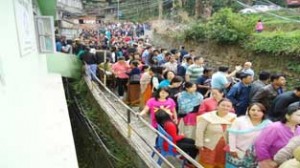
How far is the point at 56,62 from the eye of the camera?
13328 mm

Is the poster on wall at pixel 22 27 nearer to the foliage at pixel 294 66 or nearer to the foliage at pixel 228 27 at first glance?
the foliage at pixel 294 66

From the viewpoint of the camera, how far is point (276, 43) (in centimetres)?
1320

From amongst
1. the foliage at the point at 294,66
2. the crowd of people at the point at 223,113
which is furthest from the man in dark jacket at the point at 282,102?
the foliage at the point at 294,66

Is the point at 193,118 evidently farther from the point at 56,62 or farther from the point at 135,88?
the point at 56,62

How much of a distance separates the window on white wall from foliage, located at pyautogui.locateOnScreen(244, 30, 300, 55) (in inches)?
280

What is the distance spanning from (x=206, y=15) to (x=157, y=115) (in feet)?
54.3

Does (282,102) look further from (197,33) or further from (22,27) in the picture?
(197,33)

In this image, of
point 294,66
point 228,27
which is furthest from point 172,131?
point 228,27

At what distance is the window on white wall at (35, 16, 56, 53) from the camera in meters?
8.88

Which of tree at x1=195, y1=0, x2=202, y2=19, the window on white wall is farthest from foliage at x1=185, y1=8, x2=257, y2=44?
the window on white wall

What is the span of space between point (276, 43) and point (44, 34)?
7.69 meters

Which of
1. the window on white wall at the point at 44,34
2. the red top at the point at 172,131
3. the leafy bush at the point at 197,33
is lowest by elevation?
the red top at the point at 172,131

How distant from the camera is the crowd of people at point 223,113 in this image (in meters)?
3.92

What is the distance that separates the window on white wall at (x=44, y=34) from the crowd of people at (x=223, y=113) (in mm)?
1764
